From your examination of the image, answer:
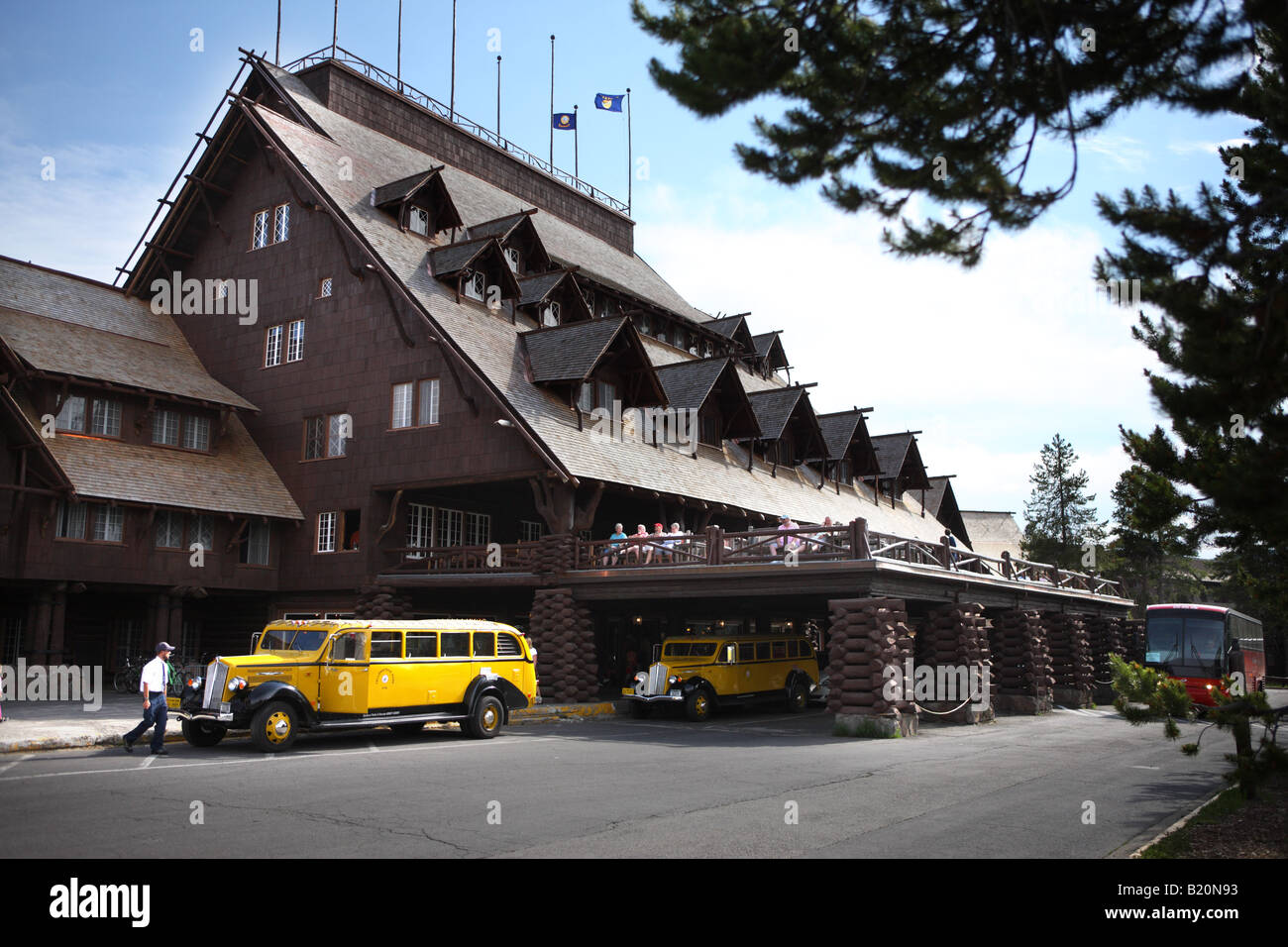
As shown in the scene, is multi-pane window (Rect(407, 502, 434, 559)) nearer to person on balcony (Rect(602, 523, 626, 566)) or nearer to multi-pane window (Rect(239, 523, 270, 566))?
multi-pane window (Rect(239, 523, 270, 566))

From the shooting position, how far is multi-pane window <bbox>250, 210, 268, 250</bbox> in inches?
1325

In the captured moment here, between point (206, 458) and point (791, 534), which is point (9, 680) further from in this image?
point (791, 534)

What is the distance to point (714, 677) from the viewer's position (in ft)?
81.7

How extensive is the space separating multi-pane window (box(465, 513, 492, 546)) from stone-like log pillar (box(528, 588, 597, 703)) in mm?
6673

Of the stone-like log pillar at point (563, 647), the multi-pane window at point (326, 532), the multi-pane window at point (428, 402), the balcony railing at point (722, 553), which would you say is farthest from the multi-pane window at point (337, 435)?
the stone-like log pillar at point (563, 647)

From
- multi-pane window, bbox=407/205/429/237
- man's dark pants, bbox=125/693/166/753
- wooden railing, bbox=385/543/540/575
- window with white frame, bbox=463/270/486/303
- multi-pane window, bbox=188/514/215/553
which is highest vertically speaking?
multi-pane window, bbox=407/205/429/237

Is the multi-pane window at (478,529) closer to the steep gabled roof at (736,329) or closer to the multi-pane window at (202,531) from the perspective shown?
the multi-pane window at (202,531)

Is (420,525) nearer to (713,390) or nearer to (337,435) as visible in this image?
(337,435)

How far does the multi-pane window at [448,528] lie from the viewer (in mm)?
31625

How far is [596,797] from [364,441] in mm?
20285

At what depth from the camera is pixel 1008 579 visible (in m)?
29.0

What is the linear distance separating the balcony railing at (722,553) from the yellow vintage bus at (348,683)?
5806mm

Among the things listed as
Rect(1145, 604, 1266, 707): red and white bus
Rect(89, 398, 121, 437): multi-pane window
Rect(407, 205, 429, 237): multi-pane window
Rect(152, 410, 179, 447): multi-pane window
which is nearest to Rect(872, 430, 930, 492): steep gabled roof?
Rect(1145, 604, 1266, 707): red and white bus

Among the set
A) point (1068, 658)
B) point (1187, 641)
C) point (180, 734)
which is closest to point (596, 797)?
point (180, 734)
